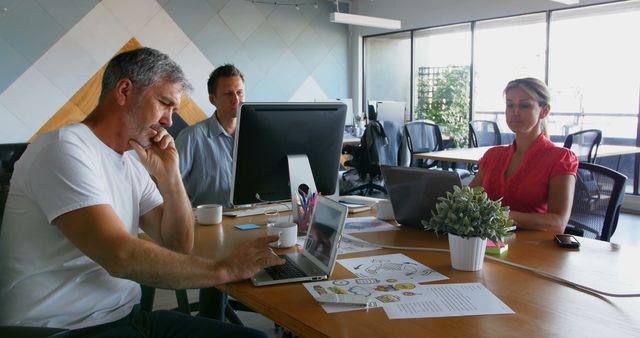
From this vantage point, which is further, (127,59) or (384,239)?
(384,239)

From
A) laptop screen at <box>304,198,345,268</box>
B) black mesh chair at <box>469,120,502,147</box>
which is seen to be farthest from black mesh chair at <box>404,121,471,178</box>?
laptop screen at <box>304,198,345,268</box>

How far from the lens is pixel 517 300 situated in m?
1.20

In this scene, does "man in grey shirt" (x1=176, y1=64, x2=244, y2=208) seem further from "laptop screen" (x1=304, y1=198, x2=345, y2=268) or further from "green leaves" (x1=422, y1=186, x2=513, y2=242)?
"green leaves" (x1=422, y1=186, x2=513, y2=242)

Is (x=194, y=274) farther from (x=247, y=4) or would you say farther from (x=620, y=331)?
(x=247, y=4)

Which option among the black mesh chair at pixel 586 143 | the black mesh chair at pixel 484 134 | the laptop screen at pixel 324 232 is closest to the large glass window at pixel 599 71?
the black mesh chair at pixel 484 134

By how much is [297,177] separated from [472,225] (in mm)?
784

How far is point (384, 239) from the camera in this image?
1777mm

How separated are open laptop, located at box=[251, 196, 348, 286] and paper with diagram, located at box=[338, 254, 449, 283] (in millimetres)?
83

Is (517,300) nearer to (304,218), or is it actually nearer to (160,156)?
(304,218)

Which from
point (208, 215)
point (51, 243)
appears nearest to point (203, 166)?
point (208, 215)

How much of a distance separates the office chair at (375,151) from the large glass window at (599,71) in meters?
2.26

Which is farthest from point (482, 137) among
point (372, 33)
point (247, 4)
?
point (247, 4)

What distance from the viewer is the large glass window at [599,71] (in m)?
5.96

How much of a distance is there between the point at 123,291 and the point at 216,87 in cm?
151
